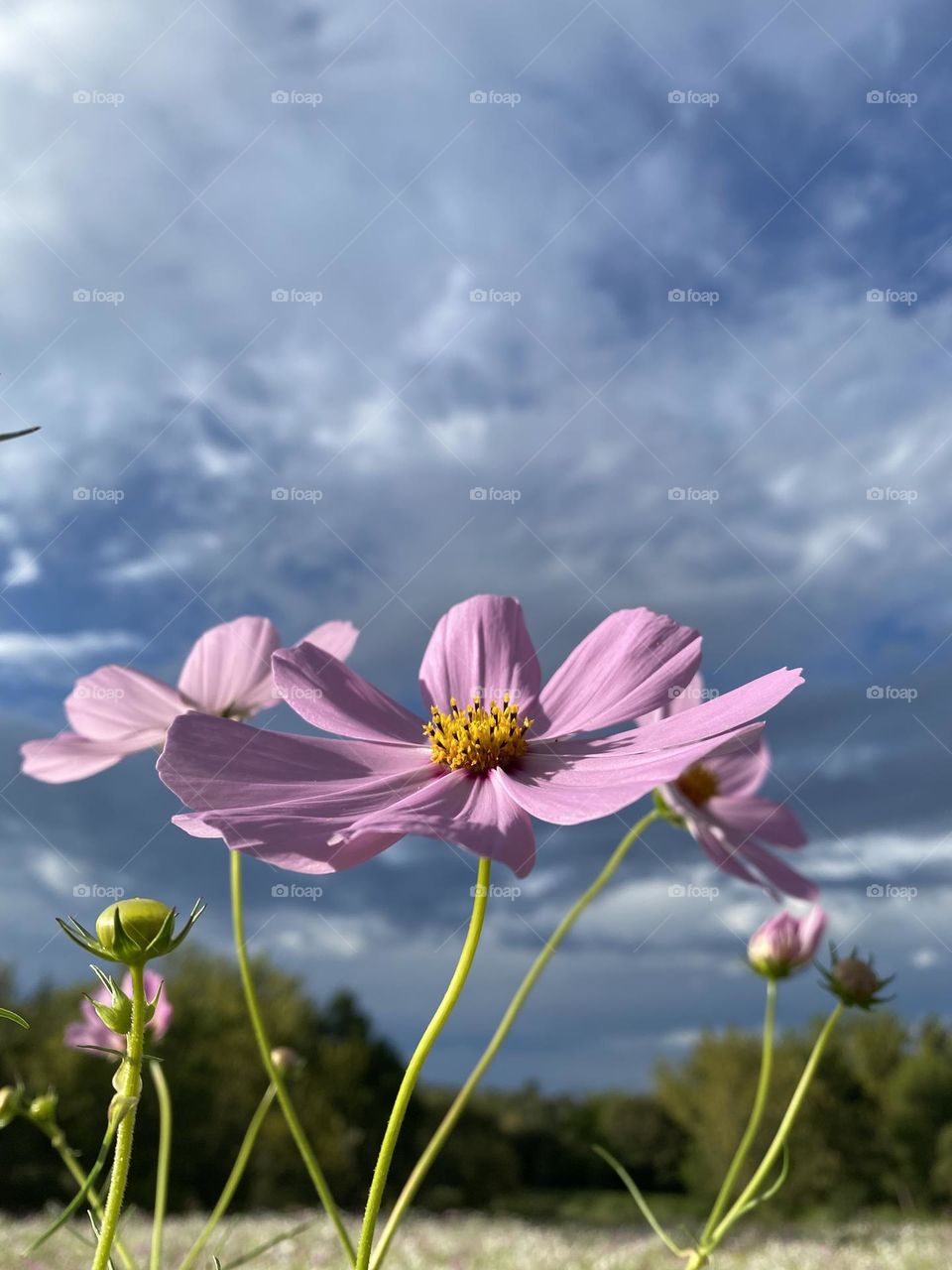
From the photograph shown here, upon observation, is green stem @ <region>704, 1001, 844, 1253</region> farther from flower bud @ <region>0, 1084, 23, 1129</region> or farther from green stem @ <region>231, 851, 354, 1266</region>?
flower bud @ <region>0, 1084, 23, 1129</region>

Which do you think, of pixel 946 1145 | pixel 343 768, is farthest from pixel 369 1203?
pixel 946 1145

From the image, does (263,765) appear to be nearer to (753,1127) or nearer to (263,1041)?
(263,1041)

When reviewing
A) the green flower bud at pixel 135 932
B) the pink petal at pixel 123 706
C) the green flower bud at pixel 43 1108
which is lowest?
the green flower bud at pixel 43 1108

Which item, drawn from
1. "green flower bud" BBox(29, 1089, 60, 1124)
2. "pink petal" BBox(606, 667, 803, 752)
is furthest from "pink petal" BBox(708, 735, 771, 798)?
"green flower bud" BBox(29, 1089, 60, 1124)

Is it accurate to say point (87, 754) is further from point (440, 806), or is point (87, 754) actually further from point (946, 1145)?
point (946, 1145)

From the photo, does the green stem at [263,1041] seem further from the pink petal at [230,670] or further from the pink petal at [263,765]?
the pink petal at [230,670]

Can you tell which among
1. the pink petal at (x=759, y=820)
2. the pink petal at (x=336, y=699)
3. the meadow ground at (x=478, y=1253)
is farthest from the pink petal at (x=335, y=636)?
the meadow ground at (x=478, y=1253)
